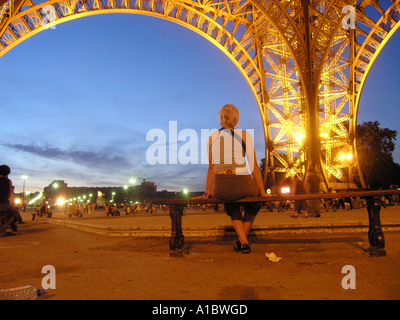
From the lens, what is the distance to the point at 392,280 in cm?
262

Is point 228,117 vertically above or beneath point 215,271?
above

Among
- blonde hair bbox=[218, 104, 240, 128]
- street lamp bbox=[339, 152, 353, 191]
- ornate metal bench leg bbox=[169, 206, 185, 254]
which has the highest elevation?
street lamp bbox=[339, 152, 353, 191]

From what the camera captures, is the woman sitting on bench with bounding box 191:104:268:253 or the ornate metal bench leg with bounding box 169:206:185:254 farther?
the ornate metal bench leg with bounding box 169:206:185:254

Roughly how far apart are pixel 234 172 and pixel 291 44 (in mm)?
21815

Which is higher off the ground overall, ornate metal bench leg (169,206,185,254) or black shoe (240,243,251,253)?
ornate metal bench leg (169,206,185,254)

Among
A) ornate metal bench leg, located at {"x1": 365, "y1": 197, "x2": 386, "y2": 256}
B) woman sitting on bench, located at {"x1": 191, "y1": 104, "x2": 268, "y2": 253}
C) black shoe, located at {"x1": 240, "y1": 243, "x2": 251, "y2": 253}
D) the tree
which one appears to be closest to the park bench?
ornate metal bench leg, located at {"x1": 365, "y1": 197, "x2": 386, "y2": 256}

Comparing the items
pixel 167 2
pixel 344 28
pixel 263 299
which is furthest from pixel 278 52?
pixel 263 299

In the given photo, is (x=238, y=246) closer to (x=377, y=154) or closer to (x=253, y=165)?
(x=253, y=165)

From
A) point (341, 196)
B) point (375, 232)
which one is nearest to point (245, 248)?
point (341, 196)

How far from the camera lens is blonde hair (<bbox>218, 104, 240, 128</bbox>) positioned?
4215mm

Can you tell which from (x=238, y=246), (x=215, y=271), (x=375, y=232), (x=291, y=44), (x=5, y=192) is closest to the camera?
(x=215, y=271)

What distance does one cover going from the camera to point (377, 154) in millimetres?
43906

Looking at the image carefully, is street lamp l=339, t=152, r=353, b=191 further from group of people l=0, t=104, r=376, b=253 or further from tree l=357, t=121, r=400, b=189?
group of people l=0, t=104, r=376, b=253
